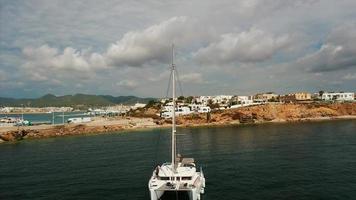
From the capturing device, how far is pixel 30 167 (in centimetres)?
7006

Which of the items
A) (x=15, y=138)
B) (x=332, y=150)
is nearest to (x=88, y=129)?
(x=15, y=138)

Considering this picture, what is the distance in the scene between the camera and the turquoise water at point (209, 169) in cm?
4753

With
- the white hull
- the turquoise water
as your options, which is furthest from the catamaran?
the turquoise water

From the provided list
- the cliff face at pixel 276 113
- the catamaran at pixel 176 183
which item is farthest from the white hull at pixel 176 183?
the cliff face at pixel 276 113

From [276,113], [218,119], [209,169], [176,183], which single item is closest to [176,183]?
[176,183]

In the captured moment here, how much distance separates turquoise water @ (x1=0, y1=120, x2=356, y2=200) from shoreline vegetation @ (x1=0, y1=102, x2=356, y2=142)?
39868mm

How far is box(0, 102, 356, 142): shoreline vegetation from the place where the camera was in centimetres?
13721

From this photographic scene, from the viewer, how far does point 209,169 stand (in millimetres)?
61125

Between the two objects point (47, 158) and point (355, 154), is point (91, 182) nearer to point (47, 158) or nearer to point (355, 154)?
point (47, 158)

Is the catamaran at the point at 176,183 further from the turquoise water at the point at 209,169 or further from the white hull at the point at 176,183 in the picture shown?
the turquoise water at the point at 209,169

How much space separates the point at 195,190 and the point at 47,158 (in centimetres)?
5246

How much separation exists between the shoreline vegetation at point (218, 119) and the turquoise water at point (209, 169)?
39868 mm

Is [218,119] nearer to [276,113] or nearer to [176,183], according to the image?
[276,113]

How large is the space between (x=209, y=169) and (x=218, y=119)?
4237 inches
